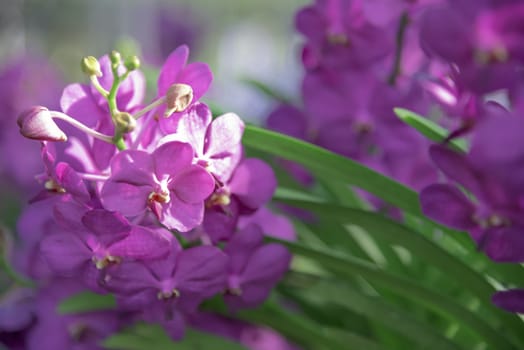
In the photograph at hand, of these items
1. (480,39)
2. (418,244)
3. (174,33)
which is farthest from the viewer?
(174,33)

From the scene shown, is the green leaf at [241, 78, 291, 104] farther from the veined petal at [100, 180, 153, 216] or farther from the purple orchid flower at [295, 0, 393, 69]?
the veined petal at [100, 180, 153, 216]

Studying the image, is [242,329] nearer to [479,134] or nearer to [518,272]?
[518,272]

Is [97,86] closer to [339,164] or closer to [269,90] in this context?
[339,164]

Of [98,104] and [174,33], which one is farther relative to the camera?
[174,33]

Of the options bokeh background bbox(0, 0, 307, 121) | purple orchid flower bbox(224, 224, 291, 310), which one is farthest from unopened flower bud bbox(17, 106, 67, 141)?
bokeh background bbox(0, 0, 307, 121)

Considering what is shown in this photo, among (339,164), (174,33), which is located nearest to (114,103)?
(339,164)

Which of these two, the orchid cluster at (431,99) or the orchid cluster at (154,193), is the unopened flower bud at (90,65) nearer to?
the orchid cluster at (154,193)

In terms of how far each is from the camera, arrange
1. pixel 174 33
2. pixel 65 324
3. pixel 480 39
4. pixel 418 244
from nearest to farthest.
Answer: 1. pixel 480 39
2. pixel 418 244
3. pixel 65 324
4. pixel 174 33
